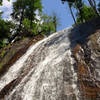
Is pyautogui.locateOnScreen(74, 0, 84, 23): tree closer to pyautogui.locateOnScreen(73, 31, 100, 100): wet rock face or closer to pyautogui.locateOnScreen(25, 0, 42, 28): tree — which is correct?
pyautogui.locateOnScreen(25, 0, 42, 28): tree

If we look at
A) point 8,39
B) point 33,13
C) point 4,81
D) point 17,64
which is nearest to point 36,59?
point 17,64

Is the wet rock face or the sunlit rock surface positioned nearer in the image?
the wet rock face

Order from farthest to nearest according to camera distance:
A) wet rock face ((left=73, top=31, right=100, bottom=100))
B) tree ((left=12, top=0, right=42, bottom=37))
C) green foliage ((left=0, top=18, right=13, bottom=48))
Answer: tree ((left=12, top=0, right=42, bottom=37))
green foliage ((left=0, top=18, right=13, bottom=48))
wet rock face ((left=73, top=31, right=100, bottom=100))

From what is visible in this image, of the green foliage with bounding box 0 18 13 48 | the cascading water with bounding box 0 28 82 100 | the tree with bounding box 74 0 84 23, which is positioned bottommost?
the cascading water with bounding box 0 28 82 100

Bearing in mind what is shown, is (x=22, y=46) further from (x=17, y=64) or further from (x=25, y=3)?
(x=25, y=3)

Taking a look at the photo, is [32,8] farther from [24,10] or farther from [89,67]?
[89,67]

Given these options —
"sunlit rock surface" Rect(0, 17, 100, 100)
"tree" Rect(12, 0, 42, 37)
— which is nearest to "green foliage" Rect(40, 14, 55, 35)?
"tree" Rect(12, 0, 42, 37)

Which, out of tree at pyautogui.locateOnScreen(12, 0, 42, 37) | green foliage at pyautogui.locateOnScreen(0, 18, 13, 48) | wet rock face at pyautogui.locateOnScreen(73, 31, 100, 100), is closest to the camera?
wet rock face at pyautogui.locateOnScreen(73, 31, 100, 100)

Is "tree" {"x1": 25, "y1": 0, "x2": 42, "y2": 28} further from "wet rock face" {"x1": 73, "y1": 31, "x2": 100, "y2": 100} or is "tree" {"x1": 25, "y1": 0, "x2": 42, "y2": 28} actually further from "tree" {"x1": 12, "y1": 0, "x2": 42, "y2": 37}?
"wet rock face" {"x1": 73, "y1": 31, "x2": 100, "y2": 100}

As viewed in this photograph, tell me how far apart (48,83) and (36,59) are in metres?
3.66

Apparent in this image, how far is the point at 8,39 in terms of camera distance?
2775cm

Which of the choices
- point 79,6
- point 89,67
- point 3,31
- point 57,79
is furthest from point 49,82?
point 79,6

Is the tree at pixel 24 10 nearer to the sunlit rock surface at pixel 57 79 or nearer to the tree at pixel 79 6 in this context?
the tree at pixel 79 6

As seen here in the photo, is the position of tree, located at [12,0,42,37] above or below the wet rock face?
above
